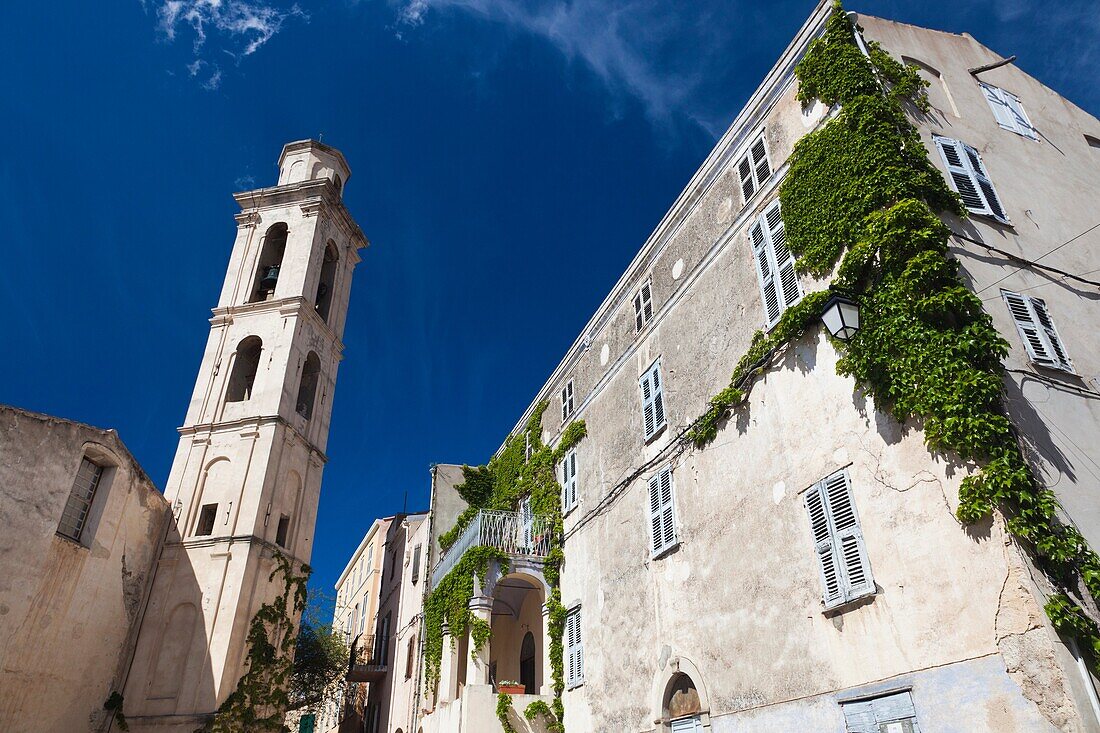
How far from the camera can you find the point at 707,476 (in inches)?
469

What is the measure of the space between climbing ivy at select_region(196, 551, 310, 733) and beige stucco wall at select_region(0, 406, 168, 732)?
119 inches

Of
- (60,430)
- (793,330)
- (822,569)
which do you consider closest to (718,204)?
(793,330)

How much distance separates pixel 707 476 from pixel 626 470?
326 centimetres

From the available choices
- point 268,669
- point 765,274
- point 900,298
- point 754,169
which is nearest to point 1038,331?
point 900,298

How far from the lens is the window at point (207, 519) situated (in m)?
21.0

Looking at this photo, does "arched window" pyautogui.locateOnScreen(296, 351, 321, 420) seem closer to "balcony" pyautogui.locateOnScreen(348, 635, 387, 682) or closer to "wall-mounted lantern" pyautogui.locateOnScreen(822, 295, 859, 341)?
"balcony" pyautogui.locateOnScreen(348, 635, 387, 682)

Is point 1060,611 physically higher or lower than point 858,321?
lower

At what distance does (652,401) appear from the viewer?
47.1 feet

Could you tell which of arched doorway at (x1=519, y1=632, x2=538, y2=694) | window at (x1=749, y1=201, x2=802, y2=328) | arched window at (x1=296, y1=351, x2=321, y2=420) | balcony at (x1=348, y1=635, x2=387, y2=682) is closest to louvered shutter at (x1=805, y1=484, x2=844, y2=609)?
window at (x1=749, y1=201, x2=802, y2=328)

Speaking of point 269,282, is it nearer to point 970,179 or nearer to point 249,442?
point 249,442

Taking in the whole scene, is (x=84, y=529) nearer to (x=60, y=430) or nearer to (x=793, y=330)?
(x=60, y=430)

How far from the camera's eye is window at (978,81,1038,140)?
11.7 m

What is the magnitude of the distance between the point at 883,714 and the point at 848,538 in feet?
6.43

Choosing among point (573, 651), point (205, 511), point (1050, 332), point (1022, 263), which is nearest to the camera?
point (1050, 332)
